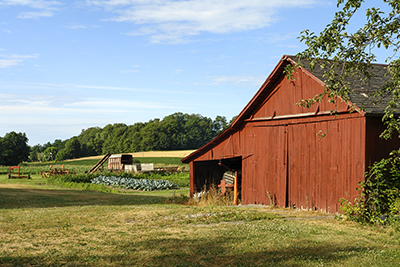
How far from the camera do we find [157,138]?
136500 millimetres

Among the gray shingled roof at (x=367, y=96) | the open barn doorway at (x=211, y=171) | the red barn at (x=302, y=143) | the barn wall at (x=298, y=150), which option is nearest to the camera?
the gray shingled roof at (x=367, y=96)

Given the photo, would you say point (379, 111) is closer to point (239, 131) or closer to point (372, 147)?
point (372, 147)

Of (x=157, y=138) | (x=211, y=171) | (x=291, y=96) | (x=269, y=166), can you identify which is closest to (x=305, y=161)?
(x=269, y=166)

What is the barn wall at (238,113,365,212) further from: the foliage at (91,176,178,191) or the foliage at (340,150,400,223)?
the foliage at (91,176,178,191)

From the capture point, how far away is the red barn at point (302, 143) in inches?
600

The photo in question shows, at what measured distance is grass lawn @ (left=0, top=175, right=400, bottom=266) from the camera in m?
9.41

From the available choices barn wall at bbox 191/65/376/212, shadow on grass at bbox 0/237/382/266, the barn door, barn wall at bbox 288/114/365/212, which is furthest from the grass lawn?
the barn door

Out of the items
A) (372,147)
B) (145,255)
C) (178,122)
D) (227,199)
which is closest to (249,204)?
(227,199)

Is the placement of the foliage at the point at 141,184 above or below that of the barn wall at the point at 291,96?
below

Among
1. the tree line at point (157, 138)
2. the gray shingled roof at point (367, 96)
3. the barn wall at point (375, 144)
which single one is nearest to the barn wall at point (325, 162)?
the barn wall at point (375, 144)

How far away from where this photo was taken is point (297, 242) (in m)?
11.0

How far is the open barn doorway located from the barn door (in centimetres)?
414

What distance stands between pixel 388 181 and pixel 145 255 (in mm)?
9369

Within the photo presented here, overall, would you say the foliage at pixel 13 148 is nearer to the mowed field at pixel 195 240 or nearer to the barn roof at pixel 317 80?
the barn roof at pixel 317 80
